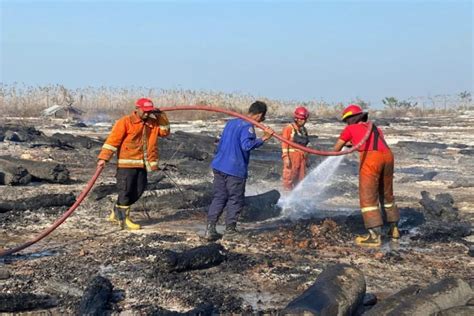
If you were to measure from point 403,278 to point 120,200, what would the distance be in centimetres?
385

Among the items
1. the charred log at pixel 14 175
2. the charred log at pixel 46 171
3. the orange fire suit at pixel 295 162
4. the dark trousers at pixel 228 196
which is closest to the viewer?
the dark trousers at pixel 228 196

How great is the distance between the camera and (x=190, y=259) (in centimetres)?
673

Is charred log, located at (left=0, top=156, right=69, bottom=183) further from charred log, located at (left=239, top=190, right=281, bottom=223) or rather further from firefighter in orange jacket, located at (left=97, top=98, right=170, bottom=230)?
charred log, located at (left=239, top=190, right=281, bottom=223)

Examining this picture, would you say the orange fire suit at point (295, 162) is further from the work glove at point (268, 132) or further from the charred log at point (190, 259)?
the charred log at point (190, 259)

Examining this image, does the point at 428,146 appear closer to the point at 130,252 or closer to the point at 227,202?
the point at 227,202

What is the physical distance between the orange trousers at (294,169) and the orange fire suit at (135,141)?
2.94 meters

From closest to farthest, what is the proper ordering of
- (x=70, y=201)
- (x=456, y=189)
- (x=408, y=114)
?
(x=70, y=201), (x=456, y=189), (x=408, y=114)

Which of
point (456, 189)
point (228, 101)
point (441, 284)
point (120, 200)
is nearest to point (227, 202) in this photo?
point (120, 200)

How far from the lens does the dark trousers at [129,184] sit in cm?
867

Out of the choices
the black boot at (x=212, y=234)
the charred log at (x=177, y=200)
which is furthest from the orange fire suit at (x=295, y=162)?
the black boot at (x=212, y=234)

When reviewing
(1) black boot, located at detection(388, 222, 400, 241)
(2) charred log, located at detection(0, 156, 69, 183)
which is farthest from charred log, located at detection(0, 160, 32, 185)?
(1) black boot, located at detection(388, 222, 400, 241)

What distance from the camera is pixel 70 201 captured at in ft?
34.2

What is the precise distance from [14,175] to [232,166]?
546cm

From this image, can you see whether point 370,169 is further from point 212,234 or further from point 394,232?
point 212,234
